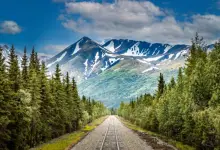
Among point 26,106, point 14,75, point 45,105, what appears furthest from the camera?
point 45,105

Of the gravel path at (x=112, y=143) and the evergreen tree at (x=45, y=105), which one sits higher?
the evergreen tree at (x=45, y=105)

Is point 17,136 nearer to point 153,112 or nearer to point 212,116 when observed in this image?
point 212,116

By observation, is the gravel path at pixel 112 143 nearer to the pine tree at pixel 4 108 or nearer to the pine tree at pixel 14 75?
the pine tree at pixel 4 108

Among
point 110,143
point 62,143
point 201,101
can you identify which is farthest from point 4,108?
point 201,101

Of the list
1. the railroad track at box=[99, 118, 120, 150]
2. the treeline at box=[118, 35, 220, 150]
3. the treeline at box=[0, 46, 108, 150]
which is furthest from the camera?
the railroad track at box=[99, 118, 120, 150]

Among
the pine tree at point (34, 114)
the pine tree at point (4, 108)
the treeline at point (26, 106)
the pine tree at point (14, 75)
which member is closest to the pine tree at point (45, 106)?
the treeline at point (26, 106)

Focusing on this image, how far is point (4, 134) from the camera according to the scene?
33094 mm

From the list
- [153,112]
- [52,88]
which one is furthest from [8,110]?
[153,112]

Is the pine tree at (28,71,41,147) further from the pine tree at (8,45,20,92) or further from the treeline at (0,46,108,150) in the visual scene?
Answer: the pine tree at (8,45,20,92)

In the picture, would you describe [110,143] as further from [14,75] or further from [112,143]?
[14,75]

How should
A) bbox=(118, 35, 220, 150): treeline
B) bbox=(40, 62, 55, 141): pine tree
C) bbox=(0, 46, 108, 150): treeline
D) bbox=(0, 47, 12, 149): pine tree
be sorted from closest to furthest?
1. bbox=(118, 35, 220, 150): treeline
2. bbox=(0, 47, 12, 149): pine tree
3. bbox=(0, 46, 108, 150): treeline
4. bbox=(40, 62, 55, 141): pine tree

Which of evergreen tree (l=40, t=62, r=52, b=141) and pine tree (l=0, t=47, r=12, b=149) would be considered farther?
evergreen tree (l=40, t=62, r=52, b=141)

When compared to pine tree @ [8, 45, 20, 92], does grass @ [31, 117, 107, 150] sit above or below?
below

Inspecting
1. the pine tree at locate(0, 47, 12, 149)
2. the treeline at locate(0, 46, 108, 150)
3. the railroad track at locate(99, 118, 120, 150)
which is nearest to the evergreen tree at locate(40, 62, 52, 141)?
the treeline at locate(0, 46, 108, 150)
